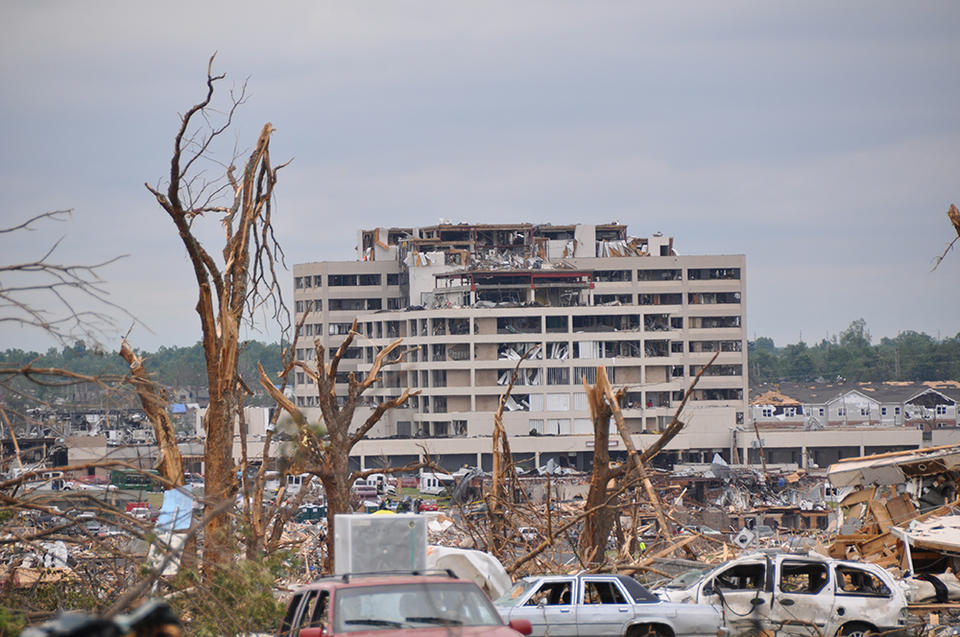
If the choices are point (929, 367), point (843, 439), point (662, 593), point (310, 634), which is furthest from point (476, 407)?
point (929, 367)

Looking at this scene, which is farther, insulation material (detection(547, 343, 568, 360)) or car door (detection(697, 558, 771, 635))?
insulation material (detection(547, 343, 568, 360))

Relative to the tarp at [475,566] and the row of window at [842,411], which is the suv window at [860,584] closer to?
the tarp at [475,566]

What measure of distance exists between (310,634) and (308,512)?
50.6 m

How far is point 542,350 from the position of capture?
3445 inches

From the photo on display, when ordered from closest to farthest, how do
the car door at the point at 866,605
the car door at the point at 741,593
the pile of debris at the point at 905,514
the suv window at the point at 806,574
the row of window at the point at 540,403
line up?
→ the car door at the point at 866,605, the car door at the point at 741,593, the suv window at the point at 806,574, the pile of debris at the point at 905,514, the row of window at the point at 540,403

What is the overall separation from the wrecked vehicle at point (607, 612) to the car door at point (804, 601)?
101 cm

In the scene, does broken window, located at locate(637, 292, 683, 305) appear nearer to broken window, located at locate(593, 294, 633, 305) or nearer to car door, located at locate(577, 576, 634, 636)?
broken window, located at locate(593, 294, 633, 305)

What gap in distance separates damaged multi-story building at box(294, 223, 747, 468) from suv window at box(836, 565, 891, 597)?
65.4 meters

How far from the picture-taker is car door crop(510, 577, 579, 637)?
12547mm

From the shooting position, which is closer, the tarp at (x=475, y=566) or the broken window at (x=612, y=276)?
the tarp at (x=475, y=566)

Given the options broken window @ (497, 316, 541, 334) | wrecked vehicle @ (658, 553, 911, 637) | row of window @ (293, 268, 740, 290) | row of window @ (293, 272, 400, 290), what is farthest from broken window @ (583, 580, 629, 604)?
row of window @ (293, 272, 400, 290)

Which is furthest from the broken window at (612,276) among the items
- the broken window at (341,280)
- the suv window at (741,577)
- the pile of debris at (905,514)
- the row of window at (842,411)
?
the suv window at (741,577)

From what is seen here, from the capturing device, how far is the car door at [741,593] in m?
13.6

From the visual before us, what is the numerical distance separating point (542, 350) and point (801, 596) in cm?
7393
